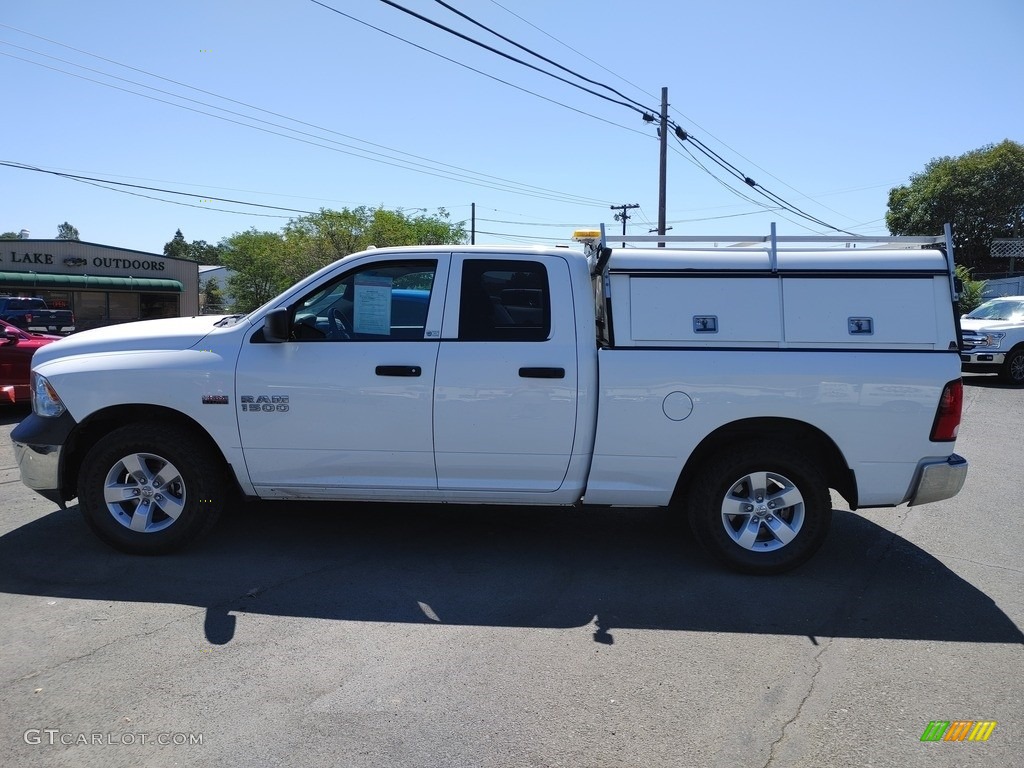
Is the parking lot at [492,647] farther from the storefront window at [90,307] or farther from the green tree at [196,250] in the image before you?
the green tree at [196,250]

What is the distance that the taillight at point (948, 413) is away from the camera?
457cm

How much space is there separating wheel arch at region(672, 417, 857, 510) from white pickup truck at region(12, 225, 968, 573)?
22mm

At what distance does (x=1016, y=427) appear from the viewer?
10805mm

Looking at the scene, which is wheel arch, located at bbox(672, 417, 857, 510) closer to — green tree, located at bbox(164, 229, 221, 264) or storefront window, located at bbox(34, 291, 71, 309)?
storefront window, located at bbox(34, 291, 71, 309)

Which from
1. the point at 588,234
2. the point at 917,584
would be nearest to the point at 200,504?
the point at 588,234

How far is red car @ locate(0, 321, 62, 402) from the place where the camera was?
9.91 meters

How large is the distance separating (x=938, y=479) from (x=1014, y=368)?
1344 cm

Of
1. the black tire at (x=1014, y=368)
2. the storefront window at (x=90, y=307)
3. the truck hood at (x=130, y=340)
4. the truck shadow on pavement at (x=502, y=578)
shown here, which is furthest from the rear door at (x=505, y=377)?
the storefront window at (x=90, y=307)

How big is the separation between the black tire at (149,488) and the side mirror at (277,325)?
0.87 meters

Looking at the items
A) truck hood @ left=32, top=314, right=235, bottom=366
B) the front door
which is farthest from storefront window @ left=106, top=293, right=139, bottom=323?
the front door

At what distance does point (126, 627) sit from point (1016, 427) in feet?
37.0

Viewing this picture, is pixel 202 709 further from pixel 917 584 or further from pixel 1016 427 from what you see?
pixel 1016 427

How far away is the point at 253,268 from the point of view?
5550 cm

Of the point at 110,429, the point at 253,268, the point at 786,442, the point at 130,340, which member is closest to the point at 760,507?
the point at 786,442
